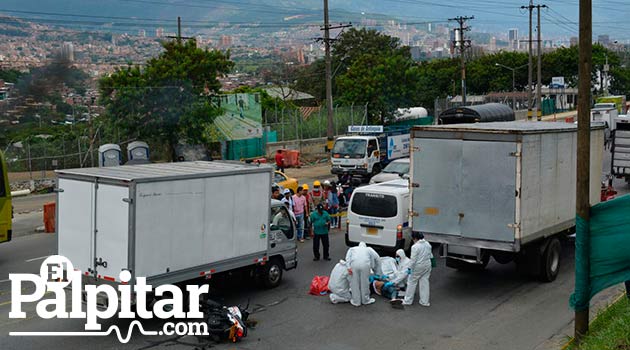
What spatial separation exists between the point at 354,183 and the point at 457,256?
50.1 feet

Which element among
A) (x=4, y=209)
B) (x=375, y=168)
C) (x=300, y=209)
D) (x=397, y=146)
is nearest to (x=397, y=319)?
(x=300, y=209)

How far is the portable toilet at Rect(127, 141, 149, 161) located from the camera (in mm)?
33875

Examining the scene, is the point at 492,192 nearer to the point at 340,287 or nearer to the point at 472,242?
the point at 472,242

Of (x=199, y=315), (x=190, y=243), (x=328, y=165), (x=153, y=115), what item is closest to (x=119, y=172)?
(x=190, y=243)

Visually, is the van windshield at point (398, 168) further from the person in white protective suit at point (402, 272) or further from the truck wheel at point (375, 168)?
the person in white protective suit at point (402, 272)

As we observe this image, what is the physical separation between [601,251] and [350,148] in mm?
23414

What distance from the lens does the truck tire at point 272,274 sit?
14.6m

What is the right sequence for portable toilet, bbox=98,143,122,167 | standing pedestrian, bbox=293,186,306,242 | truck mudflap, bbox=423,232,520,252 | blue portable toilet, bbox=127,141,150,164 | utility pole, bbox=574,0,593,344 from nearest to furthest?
1. utility pole, bbox=574,0,593,344
2. truck mudflap, bbox=423,232,520,252
3. standing pedestrian, bbox=293,186,306,242
4. portable toilet, bbox=98,143,122,167
5. blue portable toilet, bbox=127,141,150,164

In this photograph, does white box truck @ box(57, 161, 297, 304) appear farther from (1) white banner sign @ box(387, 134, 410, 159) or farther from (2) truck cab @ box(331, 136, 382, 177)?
(1) white banner sign @ box(387, 134, 410, 159)

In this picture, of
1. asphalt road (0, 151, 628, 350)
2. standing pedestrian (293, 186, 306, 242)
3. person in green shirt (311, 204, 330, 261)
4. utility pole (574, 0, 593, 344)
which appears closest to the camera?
utility pole (574, 0, 593, 344)

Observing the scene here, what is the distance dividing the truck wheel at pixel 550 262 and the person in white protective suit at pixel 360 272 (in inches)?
146

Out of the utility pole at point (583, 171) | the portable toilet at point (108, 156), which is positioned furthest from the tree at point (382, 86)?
the utility pole at point (583, 171)

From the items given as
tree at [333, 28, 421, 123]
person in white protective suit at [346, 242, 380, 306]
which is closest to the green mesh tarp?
person in white protective suit at [346, 242, 380, 306]

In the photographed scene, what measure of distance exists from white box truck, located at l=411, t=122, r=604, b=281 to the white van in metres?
1.45
